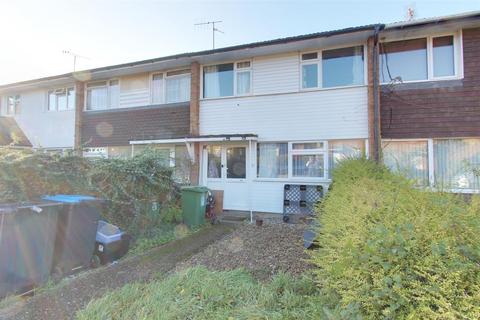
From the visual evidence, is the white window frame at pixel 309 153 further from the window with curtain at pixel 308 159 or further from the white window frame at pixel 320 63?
the white window frame at pixel 320 63

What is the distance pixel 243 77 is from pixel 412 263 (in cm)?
884

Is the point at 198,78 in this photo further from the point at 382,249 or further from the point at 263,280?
the point at 382,249

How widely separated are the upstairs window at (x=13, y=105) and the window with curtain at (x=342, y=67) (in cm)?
1450

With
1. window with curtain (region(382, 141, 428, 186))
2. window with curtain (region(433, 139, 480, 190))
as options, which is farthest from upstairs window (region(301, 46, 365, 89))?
window with curtain (region(433, 139, 480, 190))

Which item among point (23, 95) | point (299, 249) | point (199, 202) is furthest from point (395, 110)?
point (23, 95)

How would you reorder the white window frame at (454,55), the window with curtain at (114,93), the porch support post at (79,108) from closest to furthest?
the white window frame at (454,55)
the window with curtain at (114,93)
the porch support post at (79,108)

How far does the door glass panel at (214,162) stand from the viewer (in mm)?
10086

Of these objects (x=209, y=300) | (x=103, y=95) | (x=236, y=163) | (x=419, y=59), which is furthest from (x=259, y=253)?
(x=103, y=95)

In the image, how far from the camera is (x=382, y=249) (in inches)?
72.3

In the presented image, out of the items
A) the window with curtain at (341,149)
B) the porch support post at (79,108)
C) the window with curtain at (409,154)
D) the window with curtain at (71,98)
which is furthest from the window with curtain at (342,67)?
the window with curtain at (71,98)

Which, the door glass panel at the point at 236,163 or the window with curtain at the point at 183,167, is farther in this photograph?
the window with curtain at the point at 183,167

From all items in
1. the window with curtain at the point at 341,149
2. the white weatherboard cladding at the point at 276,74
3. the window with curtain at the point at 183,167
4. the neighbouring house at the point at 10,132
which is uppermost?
the white weatherboard cladding at the point at 276,74

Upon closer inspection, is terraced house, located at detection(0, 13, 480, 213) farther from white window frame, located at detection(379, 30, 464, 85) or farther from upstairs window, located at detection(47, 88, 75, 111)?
upstairs window, located at detection(47, 88, 75, 111)

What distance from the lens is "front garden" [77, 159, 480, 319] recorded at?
1618 mm
